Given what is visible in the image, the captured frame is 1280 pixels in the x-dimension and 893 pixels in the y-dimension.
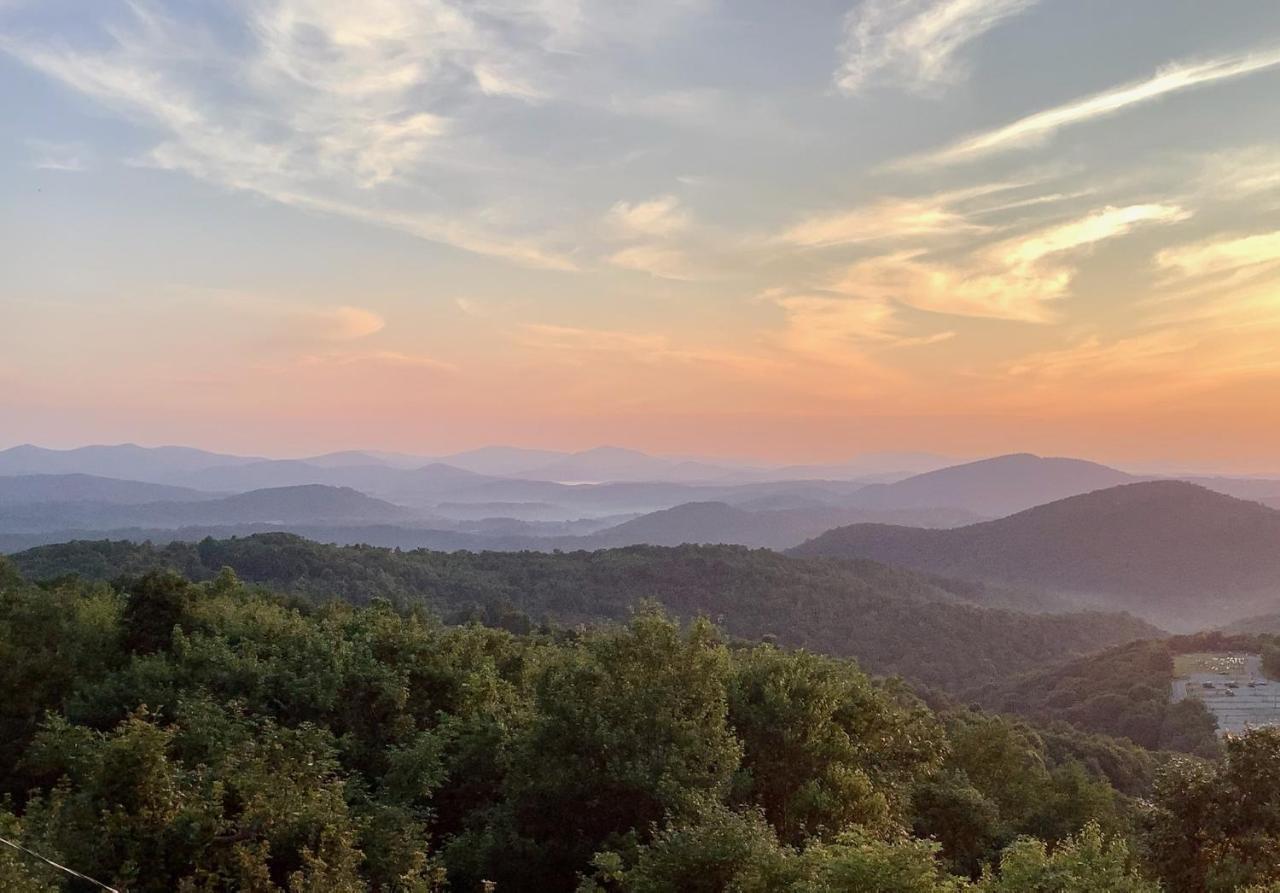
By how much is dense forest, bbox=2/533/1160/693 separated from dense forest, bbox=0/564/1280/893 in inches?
2565

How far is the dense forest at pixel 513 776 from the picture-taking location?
1343 cm

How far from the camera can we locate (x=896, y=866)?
37.9ft

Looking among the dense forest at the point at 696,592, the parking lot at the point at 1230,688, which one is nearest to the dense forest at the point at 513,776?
the parking lot at the point at 1230,688

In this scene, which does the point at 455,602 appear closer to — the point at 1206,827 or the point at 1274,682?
the point at 1274,682

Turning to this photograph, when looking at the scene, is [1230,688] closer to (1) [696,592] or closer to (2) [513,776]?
(1) [696,592]

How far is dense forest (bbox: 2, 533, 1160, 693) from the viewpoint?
11769cm

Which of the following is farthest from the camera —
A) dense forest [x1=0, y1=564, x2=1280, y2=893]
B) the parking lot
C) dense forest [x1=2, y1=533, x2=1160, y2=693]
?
dense forest [x1=2, y1=533, x2=1160, y2=693]

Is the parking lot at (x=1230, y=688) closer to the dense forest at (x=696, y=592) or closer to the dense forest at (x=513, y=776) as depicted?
A: the dense forest at (x=696, y=592)

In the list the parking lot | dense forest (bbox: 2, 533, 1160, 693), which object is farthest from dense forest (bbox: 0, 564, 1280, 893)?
dense forest (bbox: 2, 533, 1160, 693)

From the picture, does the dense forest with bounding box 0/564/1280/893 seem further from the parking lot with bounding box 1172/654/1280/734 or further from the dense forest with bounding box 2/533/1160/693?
the dense forest with bounding box 2/533/1160/693

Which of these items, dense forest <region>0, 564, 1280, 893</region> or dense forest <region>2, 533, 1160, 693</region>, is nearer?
dense forest <region>0, 564, 1280, 893</region>

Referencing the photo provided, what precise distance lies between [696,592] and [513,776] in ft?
481

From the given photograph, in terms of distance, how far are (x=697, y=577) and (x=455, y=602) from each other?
5777 cm

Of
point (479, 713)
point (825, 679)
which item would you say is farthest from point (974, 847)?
point (479, 713)
